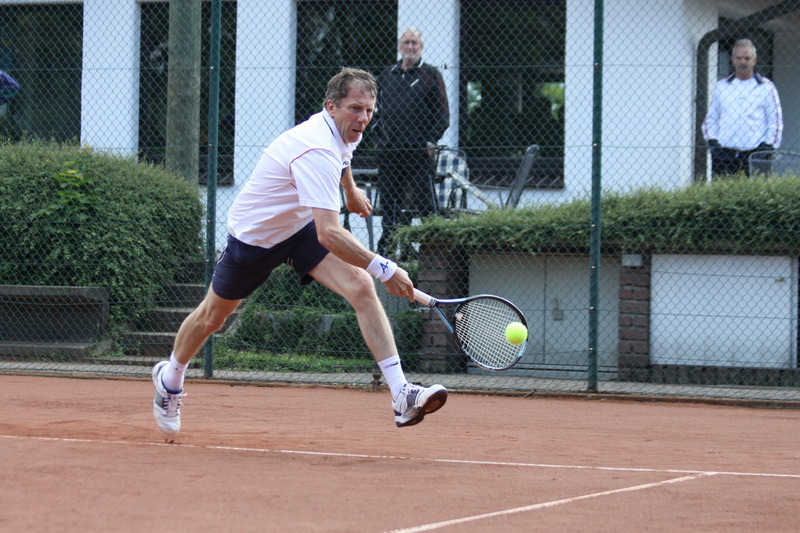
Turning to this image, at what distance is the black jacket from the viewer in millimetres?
9852

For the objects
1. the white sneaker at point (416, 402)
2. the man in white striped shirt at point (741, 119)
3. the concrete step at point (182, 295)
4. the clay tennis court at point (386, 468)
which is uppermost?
the man in white striped shirt at point (741, 119)

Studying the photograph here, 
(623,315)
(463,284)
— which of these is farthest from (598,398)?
(463,284)

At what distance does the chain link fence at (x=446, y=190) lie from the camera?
8703mm

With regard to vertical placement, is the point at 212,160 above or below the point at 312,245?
above

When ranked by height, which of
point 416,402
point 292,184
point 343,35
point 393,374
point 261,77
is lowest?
point 416,402

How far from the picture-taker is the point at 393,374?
17.1 feet

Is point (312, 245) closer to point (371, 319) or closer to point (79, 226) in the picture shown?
point (371, 319)

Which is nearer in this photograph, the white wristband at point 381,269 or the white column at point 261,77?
the white wristband at point 381,269

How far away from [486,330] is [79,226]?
18.6 ft

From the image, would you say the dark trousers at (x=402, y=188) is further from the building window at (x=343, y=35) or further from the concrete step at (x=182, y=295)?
the building window at (x=343, y=35)

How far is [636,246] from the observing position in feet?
29.2

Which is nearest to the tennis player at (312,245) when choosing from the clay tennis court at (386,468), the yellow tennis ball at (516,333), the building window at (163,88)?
the clay tennis court at (386,468)

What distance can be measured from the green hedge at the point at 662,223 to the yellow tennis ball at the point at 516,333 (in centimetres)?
343

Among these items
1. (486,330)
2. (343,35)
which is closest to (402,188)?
(343,35)
